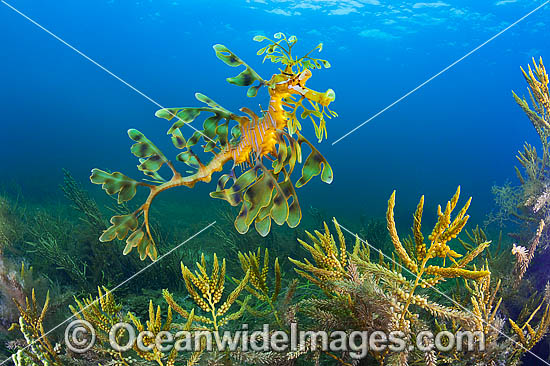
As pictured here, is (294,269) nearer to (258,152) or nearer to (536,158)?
(258,152)

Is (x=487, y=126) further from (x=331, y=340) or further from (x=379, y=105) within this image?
(x=331, y=340)

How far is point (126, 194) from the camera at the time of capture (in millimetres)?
1318

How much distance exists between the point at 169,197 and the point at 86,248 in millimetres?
10438

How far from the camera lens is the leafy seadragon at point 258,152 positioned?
1121 mm

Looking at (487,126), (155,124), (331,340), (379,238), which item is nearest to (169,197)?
(379,238)

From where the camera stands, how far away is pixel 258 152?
1.15 m

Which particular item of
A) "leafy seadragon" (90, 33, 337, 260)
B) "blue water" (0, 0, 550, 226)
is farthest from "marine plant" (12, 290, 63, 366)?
"blue water" (0, 0, 550, 226)

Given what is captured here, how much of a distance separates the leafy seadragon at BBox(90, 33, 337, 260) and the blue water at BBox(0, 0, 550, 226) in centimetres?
1770

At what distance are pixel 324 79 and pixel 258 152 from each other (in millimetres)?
45065

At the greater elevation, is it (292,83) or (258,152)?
(292,83)

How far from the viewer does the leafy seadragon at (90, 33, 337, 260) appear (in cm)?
112

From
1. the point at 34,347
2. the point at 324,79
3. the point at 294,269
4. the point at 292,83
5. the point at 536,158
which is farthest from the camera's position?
the point at 324,79

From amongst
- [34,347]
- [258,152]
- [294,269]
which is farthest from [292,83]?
[34,347]

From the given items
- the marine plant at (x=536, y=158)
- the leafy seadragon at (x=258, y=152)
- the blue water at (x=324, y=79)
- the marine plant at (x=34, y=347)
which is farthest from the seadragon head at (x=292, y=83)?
the blue water at (x=324, y=79)
